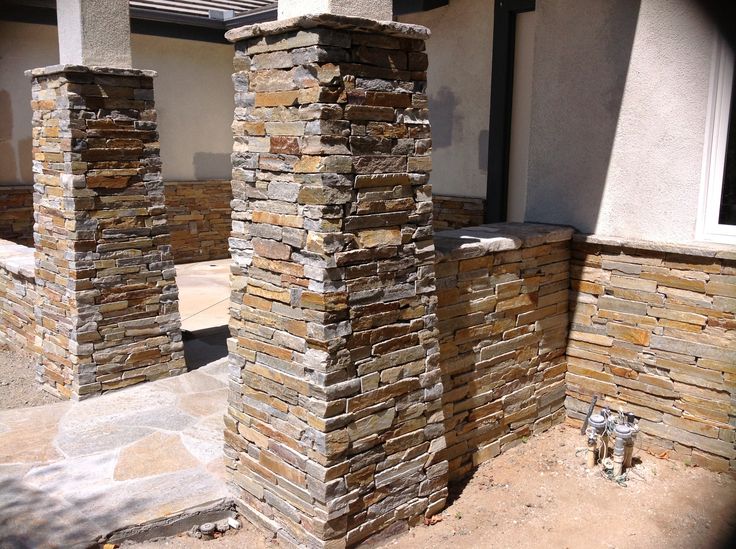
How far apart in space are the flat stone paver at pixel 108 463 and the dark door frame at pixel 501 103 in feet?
10.9

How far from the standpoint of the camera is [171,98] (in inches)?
436

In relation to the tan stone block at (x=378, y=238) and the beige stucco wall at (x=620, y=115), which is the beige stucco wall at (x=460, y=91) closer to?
the beige stucco wall at (x=620, y=115)

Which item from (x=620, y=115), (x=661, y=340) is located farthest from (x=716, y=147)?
(x=661, y=340)

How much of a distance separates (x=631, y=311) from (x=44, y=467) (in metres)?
4.05

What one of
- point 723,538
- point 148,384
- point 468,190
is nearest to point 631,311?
point 723,538

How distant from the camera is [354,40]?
3.32 metres

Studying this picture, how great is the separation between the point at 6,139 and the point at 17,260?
11.8 ft

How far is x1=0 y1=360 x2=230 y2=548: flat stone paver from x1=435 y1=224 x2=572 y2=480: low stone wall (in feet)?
5.34

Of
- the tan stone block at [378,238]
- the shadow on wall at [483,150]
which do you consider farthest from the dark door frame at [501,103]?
the tan stone block at [378,238]

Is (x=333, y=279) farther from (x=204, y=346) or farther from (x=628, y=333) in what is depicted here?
(x=204, y=346)

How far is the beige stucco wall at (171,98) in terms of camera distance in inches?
369

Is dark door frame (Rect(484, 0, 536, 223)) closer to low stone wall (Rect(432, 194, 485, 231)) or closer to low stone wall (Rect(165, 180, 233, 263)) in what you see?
low stone wall (Rect(432, 194, 485, 231))

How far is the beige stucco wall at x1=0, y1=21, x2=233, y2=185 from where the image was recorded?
30.8 feet

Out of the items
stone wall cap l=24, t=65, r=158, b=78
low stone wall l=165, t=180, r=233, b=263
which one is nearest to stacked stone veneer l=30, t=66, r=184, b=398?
stone wall cap l=24, t=65, r=158, b=78
